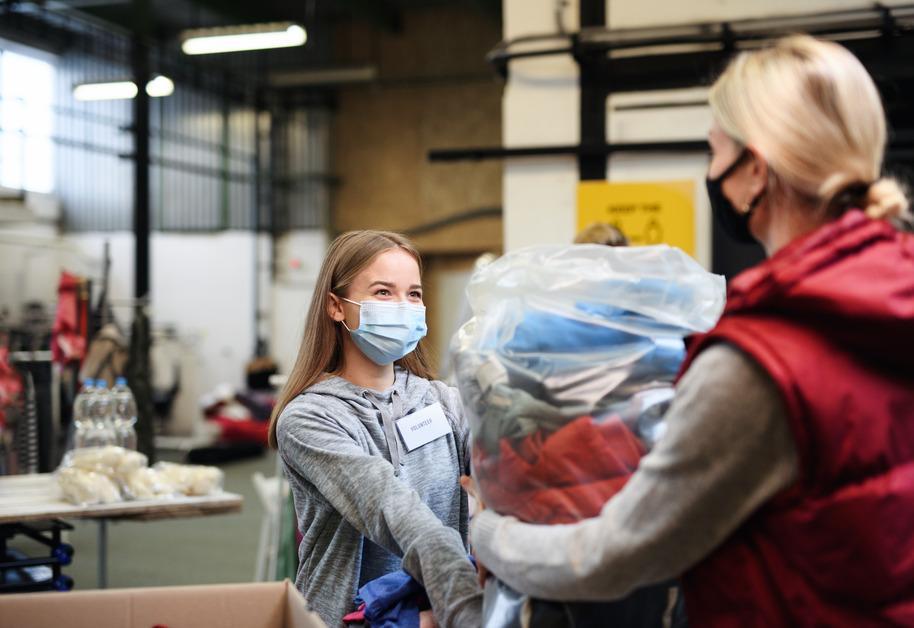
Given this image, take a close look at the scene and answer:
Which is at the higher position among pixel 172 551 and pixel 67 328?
pixel 67 328

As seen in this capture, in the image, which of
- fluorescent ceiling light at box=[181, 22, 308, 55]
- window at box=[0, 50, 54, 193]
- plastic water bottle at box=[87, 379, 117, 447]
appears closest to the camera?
plastic water bottle at box=[87, 379, 117, 447]

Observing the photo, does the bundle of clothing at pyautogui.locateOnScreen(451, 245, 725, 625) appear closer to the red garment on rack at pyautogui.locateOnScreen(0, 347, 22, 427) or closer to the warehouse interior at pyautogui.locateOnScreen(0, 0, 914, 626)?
the red garment on rack at pyautogui.locateOnScreen(0, 347, 22, 427)

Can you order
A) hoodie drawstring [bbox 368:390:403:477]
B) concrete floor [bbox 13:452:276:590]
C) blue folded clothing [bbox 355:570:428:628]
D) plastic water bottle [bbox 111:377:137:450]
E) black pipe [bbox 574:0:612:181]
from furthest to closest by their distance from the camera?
concrete floor [bbox 13:452:276:590] < black pipe [bbox 574:0:612:181] < plastic water bottle [bbox 111:377:137:450] < hoodie drawstring [bbox 368:390:403:477] < blue folded clothing [bbox 355:570:428:628]

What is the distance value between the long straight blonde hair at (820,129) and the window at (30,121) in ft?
35.5

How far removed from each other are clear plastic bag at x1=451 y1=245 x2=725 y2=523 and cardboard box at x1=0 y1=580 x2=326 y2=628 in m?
0.42

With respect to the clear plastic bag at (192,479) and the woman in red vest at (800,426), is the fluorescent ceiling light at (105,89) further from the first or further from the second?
the woman in red vest at (800,426)

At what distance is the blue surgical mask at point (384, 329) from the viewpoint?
1.66 metres

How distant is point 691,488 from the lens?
807 mm

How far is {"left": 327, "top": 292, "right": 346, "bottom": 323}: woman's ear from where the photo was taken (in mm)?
1694

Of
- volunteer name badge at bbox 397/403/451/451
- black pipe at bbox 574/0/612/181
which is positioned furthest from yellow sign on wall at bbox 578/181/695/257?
volunteer name badge at bbox 397/403/451/451

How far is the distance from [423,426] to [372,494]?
291 millimetres

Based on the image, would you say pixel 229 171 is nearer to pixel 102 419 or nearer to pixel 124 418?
pixel 124 418

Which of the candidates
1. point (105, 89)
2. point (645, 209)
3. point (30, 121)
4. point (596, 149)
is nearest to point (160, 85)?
point (105, 89)

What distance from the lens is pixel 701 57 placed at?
4.50 meters
